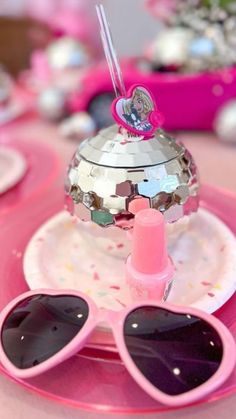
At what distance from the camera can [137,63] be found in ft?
2.06

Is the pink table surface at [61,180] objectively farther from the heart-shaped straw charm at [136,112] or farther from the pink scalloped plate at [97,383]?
the heart-shaped straw charm at [136,112]

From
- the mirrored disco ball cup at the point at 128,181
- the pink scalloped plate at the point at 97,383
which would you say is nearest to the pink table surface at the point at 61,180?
the pink scalloped plate at the point at 97,383

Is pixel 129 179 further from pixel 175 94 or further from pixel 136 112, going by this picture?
pixel 175 94

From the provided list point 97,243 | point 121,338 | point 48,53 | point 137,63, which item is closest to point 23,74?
point 48,53

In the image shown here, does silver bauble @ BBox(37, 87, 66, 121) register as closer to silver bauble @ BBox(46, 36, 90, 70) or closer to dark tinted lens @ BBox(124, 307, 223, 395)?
silver bauble @ BBox(46, 36, 90, 70)

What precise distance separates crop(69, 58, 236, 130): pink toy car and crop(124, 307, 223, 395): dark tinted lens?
1.09ft

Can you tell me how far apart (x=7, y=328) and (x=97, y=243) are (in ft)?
0.31

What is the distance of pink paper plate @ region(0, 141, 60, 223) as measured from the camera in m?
0.43

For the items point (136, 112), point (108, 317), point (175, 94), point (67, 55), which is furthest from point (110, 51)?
point (67, 55)

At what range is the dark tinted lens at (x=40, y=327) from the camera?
252 mm

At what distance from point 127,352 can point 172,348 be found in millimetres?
21

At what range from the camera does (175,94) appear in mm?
556

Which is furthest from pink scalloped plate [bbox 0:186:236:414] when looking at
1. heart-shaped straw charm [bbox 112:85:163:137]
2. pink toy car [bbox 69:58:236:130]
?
pink toy car [bbox 69:58:236:130]

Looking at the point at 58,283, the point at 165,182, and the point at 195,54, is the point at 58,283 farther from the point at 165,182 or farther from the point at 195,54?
the point at 195,54
